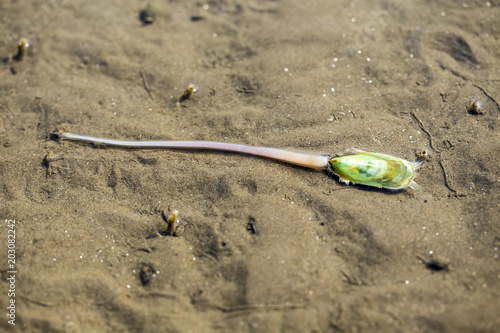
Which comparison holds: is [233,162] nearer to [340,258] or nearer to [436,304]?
[340,258]

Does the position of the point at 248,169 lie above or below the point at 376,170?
below

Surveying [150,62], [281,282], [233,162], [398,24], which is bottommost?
[281,282]

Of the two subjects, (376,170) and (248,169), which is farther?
(248,169)

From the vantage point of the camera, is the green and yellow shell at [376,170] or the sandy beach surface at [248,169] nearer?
the sandy beach surface at [248,169]

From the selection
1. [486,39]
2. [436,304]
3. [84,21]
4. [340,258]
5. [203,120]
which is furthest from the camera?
[84,21]

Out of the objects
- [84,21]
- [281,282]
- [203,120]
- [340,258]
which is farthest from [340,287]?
[84,21]
